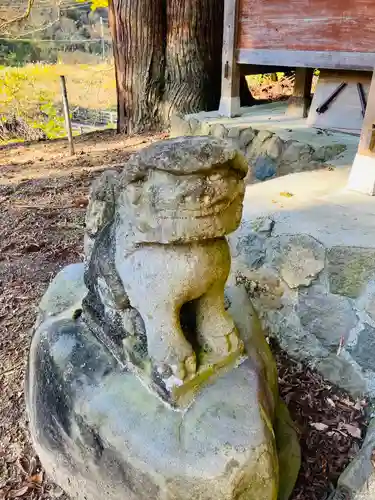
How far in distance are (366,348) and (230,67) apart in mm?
3356

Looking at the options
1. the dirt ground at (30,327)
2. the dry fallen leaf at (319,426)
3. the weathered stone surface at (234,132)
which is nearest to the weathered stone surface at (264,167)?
the weathered stone surface at (234,132)

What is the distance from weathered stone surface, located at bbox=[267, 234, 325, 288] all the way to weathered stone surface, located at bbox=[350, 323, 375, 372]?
327mm

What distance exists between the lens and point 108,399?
→ 1.47 metres

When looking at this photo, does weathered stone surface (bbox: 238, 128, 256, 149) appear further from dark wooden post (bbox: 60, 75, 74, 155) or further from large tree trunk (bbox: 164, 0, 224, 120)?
dark wooden post (bbox: 60, 75, 74, 155)

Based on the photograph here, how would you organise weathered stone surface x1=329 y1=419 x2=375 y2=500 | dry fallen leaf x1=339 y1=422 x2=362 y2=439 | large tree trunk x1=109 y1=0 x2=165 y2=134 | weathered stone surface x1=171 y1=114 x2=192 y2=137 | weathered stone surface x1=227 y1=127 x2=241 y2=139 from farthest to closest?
large tree trunk x1=109 y1=0 x2=165 y2=134 → weathered stone surface x1=171 y1=114 x2=192 y2=137 → weathered stone surface x1=227 y1=127 x2=241 y2=139 → dry fallen leaf x1=339 y1=422 x2=362 y2=439 → weathered stone surface x1=329 y1=419 x2=375 y2=500

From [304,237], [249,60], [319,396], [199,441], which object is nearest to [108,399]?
[199,441]

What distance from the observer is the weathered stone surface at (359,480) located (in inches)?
59.4

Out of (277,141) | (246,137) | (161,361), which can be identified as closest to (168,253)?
(161,361)

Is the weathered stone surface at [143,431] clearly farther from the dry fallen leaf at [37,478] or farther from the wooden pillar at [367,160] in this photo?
the wooden pillar at [367,160]

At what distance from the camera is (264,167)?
4031 mm

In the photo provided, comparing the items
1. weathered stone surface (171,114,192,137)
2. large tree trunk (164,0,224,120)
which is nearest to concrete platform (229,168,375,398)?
weathered stone surface (171,114,192,137)

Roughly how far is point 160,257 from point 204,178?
0.91ft

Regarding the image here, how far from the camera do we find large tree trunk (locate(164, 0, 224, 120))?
5516 millimetres

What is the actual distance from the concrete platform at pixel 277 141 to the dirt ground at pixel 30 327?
1317 mm
